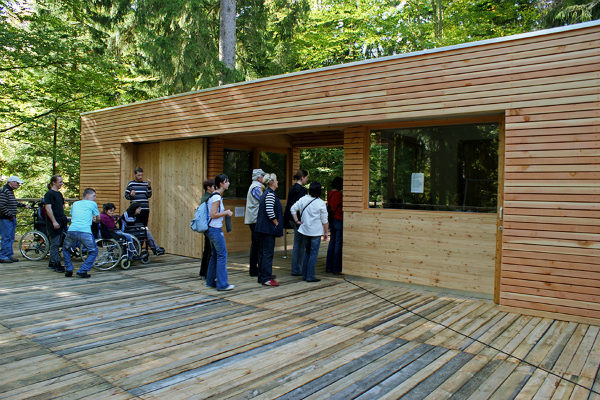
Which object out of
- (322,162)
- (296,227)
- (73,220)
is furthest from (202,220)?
(322,162)

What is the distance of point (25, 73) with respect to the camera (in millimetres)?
13797

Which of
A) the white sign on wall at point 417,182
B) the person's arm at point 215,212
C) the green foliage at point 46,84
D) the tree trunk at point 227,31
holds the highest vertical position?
the tree trunk at point 227,31

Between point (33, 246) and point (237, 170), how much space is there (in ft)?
14.2

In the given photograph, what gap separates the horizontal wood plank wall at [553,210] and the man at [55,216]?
687 cm

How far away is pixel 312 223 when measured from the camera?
6809 millimetres

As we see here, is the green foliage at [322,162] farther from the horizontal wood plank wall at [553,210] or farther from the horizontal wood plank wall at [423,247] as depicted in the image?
the horizontal wood plank wall at [553,210]

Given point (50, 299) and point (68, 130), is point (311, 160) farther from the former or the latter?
point (50, 299)

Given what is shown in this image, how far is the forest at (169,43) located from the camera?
1304 centimetres

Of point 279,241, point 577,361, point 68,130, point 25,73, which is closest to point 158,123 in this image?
point 279,241

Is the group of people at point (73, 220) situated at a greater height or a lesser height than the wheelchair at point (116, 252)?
greater

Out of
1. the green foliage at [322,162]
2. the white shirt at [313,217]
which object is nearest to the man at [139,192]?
the white shirt at [313,217]

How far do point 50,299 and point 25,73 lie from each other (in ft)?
36.7

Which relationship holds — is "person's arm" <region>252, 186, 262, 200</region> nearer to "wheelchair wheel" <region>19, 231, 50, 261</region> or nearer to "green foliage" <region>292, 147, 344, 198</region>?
"wheelchair wheel" <region>19, 231, 50, 261</region>

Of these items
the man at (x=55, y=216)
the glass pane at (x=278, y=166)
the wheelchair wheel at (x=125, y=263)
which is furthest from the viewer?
the glass pane at (x=278, y=166)
